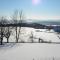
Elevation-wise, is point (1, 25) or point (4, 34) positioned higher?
point (1, 25)

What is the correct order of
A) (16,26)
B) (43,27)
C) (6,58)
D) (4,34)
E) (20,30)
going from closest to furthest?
(6,58), (4,34), (16,26), (20,30), (43,27)

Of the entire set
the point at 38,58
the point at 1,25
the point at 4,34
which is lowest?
the point at 38,58

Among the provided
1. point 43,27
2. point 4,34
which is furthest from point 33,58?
point 43,27

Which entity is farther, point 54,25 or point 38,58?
point 54,25

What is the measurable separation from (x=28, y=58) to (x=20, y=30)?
12332mm

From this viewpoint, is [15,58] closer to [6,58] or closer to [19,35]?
[6,58]

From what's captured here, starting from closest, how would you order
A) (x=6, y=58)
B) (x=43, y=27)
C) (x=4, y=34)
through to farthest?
(x=6, y=58) → (x=4, y=34) → (x=43, y=27)

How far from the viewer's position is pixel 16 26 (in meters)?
19.8

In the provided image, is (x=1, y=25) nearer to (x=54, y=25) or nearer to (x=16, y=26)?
(x=16, y=26)

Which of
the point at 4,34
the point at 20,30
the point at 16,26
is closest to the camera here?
the point at 4,34

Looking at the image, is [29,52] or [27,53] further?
[29,52]

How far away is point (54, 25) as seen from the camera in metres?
39.9

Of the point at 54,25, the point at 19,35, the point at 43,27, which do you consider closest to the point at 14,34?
the point at 19,35

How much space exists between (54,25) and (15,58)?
106 feet
